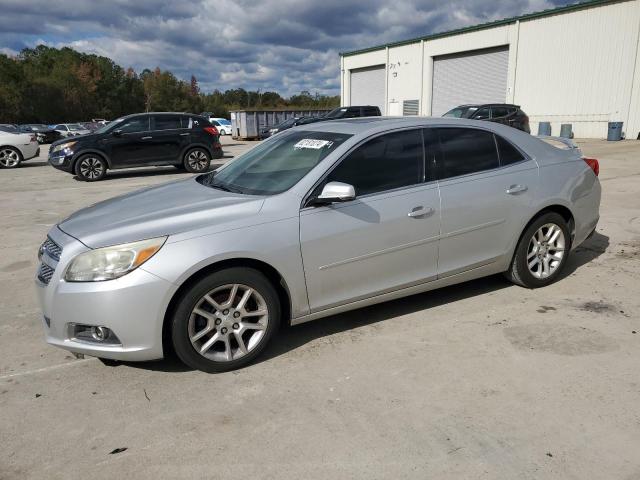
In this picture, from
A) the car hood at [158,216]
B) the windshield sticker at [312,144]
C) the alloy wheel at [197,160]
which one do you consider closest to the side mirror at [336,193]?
the car hood at [158,216]

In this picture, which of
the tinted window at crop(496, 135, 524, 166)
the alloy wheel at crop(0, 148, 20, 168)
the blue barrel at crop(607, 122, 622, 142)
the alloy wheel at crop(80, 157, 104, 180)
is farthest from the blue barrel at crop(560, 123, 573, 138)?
the tinted window at crop(496, 135, 524, 166)

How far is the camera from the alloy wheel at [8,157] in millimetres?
17109

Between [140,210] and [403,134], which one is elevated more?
[403,134]

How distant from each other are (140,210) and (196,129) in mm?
11401

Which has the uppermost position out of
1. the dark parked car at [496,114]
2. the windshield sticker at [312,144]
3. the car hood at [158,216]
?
the dark parked car at [496,114]

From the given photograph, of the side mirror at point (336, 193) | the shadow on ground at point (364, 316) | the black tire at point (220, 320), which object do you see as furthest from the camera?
the shadow on ground at point (364, 316)

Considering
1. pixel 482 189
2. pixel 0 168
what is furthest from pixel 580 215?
pixel 0 168

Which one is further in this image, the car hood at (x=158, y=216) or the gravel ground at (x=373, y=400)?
the car hood at (x=158, y=216)

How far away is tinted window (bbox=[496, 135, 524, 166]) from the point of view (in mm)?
4457

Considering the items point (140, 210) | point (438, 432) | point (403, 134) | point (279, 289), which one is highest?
point (403, 134)

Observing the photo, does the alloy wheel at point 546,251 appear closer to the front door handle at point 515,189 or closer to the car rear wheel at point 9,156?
the front door handle at point 515,189

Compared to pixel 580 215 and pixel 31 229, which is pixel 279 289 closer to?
pixel 580 215

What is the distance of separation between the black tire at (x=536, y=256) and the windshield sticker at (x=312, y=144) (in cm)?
191

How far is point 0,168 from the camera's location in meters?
17.2
